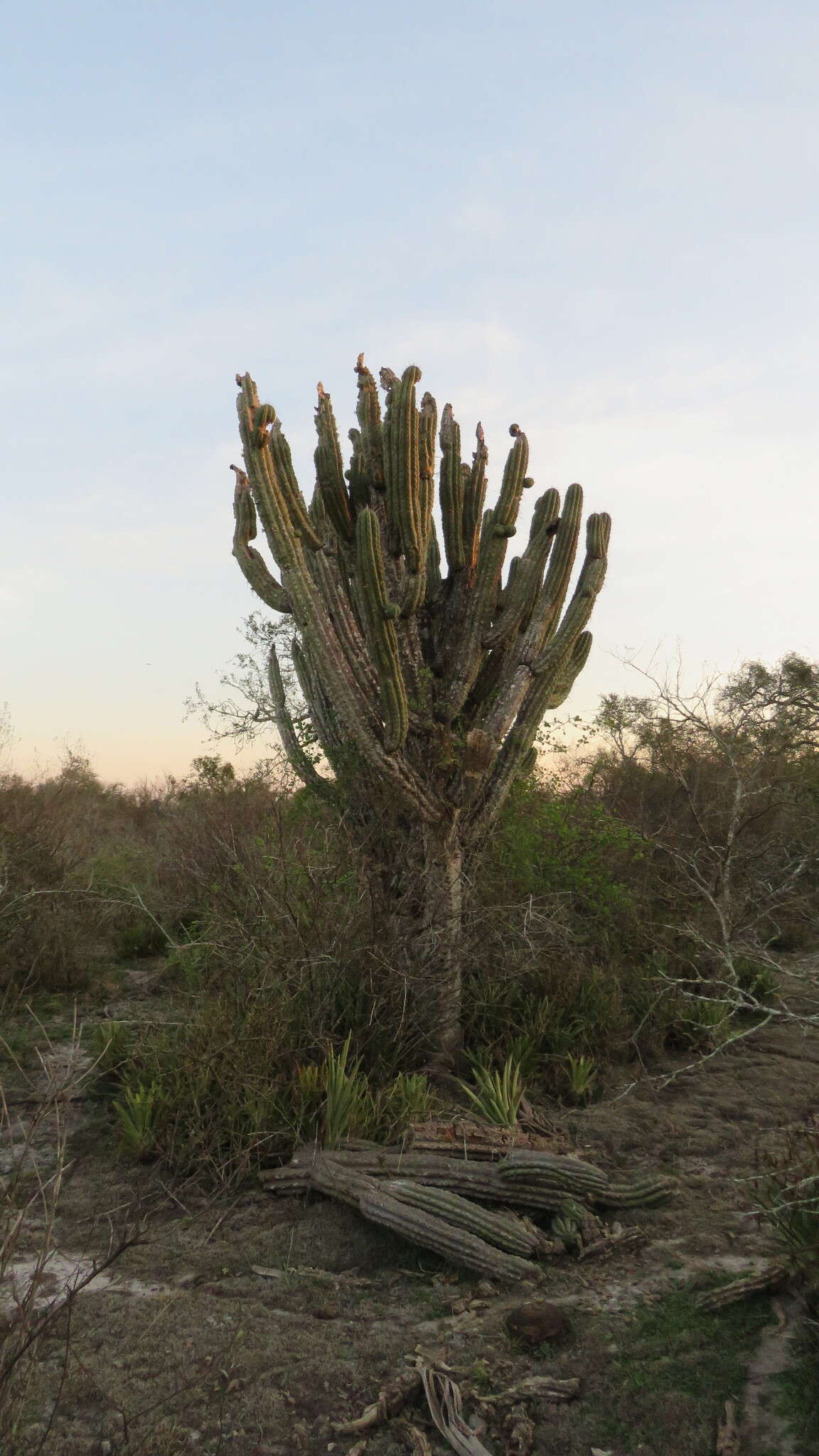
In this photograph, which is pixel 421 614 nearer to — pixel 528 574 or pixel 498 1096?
pixel 528 574

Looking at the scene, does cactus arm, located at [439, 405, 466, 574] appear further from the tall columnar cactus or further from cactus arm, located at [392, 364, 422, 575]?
cactus arm, located at [392, 364, 422, 575]

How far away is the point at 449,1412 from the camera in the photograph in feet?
10.9

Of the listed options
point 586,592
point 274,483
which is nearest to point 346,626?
point 274,483

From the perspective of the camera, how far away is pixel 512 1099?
19.7ft

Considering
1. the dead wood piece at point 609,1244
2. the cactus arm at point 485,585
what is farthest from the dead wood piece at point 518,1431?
the cactus arm at point 485,585

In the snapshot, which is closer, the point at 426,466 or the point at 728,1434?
the point at 728,1434

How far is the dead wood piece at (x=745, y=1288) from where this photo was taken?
147 inches

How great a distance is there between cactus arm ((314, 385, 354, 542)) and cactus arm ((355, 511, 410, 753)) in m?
0.79

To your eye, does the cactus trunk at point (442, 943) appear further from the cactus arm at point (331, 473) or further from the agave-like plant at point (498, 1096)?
the cactus arm at point (331, 473)

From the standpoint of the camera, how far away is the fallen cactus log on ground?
175 inches

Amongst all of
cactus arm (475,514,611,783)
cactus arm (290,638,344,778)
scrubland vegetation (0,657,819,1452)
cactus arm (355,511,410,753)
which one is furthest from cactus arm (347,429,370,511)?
scrubland vegetation (0,657,819,1452)

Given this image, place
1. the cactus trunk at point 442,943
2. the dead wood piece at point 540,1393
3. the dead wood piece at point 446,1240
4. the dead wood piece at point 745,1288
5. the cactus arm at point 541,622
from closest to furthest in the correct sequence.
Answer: the dead wood piece at point 540,1393 < the dead wood piece at point 745,1288 < the dead wood piece at point 446,1240 < the cactus trunk at point 442,943 < the cactus arm at point 541,622

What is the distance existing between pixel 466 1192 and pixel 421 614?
4652 millimetres

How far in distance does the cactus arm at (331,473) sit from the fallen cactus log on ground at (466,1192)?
4799 millimetres
